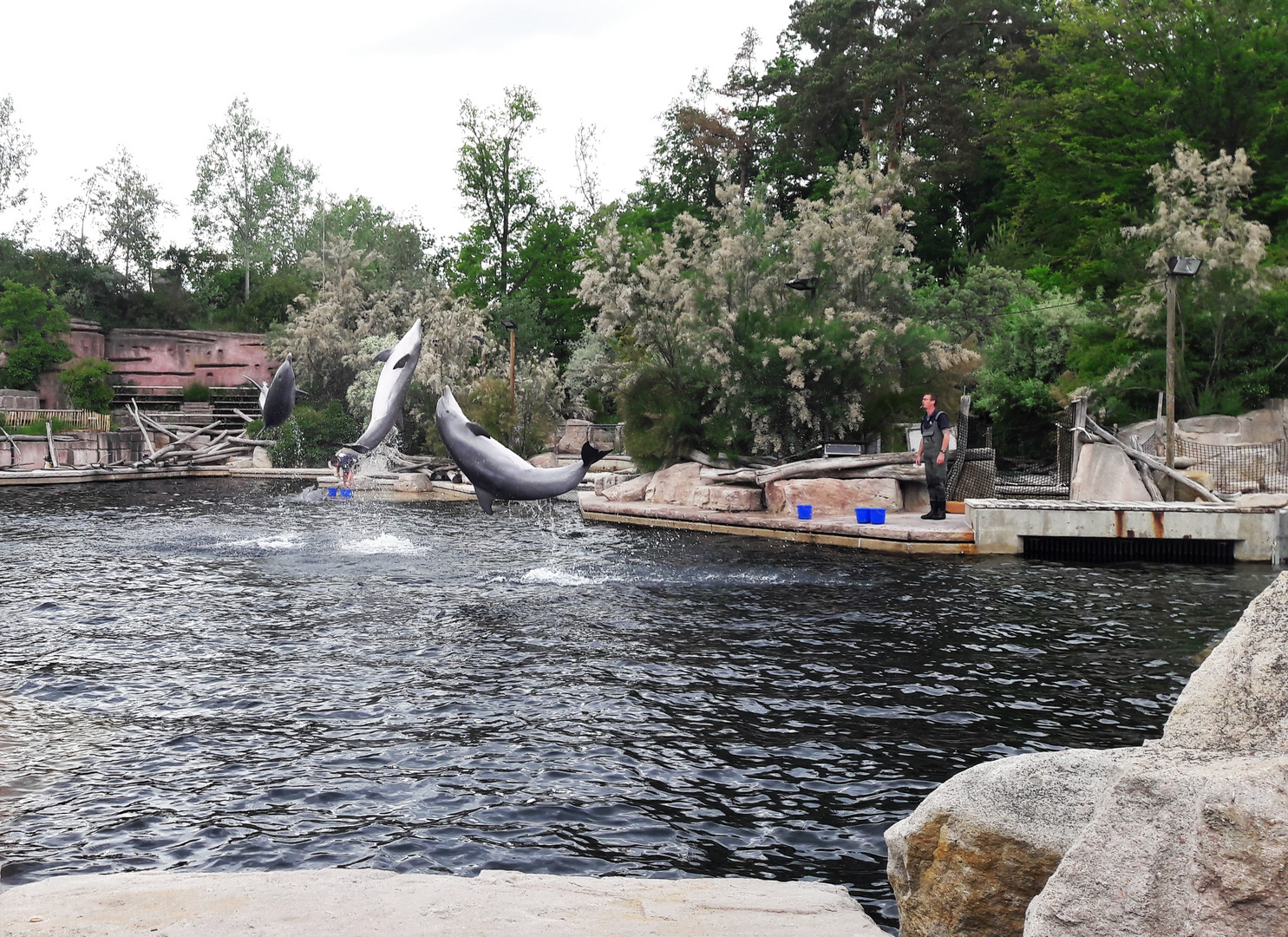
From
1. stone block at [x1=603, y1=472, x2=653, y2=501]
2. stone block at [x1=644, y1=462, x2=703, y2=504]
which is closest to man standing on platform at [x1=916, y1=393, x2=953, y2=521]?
stone block at [x1=644, y1=462, x2=703, y2=504]

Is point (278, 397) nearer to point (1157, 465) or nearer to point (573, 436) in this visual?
point (1157, 465)

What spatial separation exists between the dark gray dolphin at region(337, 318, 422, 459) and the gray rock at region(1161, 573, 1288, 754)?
10756 mm

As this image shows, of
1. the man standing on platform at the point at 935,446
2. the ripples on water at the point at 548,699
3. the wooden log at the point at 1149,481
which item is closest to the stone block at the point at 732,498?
the man standing on platform at the point at 935,446

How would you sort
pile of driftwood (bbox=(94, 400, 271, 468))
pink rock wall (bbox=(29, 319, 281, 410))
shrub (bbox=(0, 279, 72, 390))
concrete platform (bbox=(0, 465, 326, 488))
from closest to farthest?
1. concrete platform (bbox=(0, 465, 326, 488))
2. pile of driftwood (bbox=(94, 400, 271, 468))
3. shrub (bbox=(0, 279, 72, 390))
4. pink rock wall (bbox=(29, 319, 281, 410))

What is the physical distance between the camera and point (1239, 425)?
2045 cm

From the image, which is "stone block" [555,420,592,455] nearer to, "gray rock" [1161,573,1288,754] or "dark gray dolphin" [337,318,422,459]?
"dark gray dolphin" [337,318,422,459]

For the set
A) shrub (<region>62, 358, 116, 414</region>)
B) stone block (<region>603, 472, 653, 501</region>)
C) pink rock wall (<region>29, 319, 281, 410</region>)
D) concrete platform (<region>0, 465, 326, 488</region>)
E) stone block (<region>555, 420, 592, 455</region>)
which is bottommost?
stone block (<region>603, 472, 653, 501</region>)

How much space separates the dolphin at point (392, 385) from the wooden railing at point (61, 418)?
29900 millimetres

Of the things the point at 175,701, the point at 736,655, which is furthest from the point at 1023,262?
the point at 175,701

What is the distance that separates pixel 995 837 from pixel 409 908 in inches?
81.9

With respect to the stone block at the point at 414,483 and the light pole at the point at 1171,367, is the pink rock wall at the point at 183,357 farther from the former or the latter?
the light pole at the point at 1171,367

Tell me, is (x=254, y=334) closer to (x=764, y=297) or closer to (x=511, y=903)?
(x=764, y=297)

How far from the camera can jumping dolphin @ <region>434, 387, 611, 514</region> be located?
1230 cm

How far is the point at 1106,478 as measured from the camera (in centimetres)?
1831
